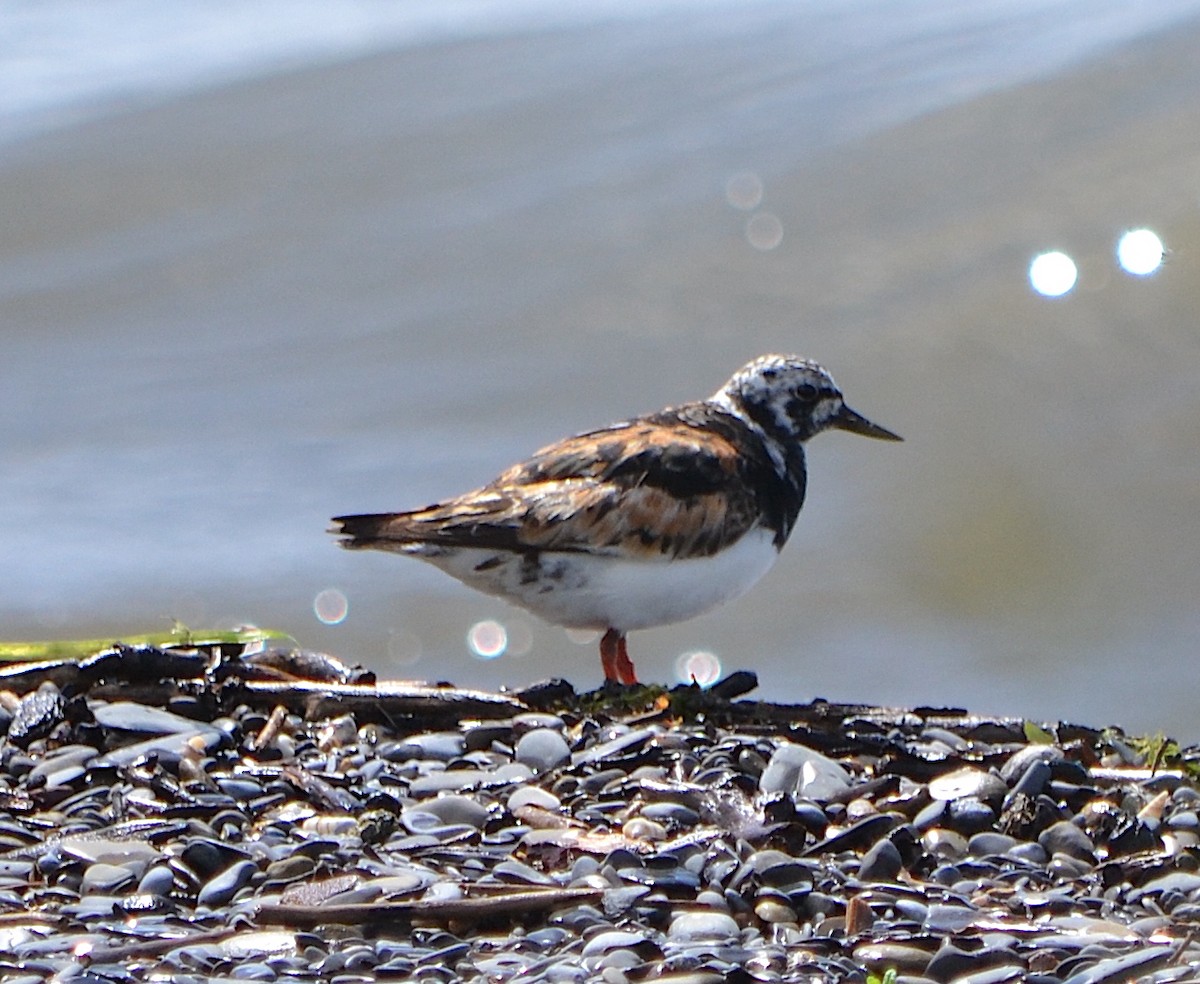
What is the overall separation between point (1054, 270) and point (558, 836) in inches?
286

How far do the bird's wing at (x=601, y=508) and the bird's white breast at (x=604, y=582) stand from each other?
36mm

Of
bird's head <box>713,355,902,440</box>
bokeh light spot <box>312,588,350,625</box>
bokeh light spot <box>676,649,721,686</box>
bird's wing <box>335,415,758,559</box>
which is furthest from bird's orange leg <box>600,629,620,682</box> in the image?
bokeh light spot <box>312,588,350,625</box>

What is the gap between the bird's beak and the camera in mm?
5766

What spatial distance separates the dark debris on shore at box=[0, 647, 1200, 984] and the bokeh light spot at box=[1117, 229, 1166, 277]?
20.1ft

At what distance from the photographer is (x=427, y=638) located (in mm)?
7953

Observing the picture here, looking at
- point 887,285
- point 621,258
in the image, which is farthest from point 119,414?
point 887,285

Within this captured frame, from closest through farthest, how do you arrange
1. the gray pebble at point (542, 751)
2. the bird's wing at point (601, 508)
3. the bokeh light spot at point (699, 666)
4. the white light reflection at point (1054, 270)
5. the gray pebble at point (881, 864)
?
the gray pebble at point (881, 864), the gray pebble at point (542, 751), the bird's wing at point (601, 508), the bokeh light spot at point (699, 666), the white light reflection at point (1054, 270)

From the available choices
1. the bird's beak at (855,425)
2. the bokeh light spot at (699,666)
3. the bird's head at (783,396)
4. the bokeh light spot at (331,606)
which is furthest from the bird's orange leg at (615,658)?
the bokeh light spot at (331,606)

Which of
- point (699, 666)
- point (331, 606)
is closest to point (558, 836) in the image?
point (699, 666)

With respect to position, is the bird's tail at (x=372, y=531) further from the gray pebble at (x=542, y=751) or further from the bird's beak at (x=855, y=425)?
the bird's beak at (x=855, y=425)

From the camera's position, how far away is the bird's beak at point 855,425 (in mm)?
5766

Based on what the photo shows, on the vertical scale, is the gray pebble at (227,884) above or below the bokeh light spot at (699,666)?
below

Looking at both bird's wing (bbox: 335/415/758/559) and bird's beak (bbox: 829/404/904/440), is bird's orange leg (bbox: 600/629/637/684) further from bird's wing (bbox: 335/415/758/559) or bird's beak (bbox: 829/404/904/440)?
bird's beak (bbox: 829/404/904/440)

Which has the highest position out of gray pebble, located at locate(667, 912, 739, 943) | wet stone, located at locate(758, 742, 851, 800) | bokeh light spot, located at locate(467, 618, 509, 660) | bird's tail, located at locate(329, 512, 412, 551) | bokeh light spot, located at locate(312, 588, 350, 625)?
bokeh light spot, located at locate(312, 588, 350, 625)
